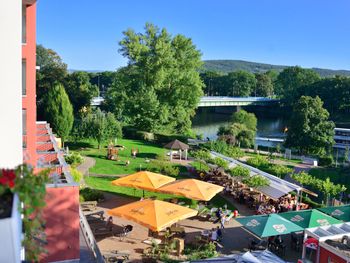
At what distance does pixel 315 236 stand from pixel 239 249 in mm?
3472

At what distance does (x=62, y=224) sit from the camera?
41.0ft

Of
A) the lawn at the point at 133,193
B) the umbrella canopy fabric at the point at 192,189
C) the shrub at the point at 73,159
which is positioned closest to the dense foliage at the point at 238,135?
the shrub at the point at 73,159

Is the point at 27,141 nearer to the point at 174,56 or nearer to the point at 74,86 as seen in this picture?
the point at 174,56

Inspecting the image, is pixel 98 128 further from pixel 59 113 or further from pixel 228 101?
pixel 228 101

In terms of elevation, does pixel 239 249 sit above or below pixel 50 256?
below

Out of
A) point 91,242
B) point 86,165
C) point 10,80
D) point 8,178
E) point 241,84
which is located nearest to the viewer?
point 8,178

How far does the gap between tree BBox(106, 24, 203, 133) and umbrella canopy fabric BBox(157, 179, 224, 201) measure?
23914 mm

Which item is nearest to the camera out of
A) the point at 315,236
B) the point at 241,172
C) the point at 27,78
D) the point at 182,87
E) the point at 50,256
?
the point at 50,256

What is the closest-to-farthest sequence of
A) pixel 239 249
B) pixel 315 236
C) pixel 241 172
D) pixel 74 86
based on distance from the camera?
pixel 315 236
pixel 239 249
pixel 241 172
pixel 74 86

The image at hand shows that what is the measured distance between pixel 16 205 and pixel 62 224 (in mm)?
8030

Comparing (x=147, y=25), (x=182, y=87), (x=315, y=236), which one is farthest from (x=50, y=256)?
(x=147, y=25)

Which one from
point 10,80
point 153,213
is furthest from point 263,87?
point 10,80

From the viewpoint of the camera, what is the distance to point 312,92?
99938 mm

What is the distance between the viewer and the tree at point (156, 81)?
153 feet
